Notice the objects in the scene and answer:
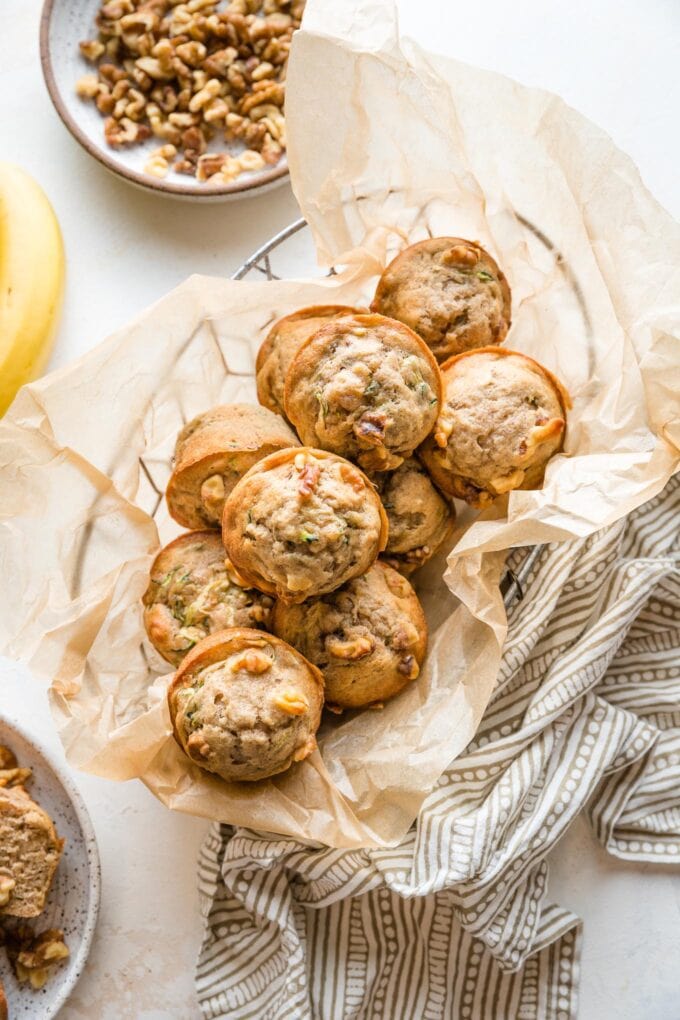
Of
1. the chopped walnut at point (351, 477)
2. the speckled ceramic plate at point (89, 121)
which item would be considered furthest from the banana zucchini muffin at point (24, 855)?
the speckled ceramic plate at point (89, 121)

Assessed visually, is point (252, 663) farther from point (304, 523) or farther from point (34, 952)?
point (34, 952)

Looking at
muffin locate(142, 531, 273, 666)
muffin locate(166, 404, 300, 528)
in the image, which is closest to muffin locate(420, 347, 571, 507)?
muffin locate(166, 404, 300, 528)

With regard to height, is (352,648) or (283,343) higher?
(283,343)

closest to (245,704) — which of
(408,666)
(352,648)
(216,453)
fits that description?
(352,648)

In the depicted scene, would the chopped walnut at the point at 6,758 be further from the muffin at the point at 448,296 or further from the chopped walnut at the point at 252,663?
the muffin at the point at 448,296

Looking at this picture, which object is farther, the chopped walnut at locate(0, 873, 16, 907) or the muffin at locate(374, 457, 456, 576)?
the chopped walnut at locate(0, 873, 16, 907)

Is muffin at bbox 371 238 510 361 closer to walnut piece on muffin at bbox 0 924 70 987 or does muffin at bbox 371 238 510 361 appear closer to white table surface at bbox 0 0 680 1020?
white table surface at bbox 0 0 680 1020
